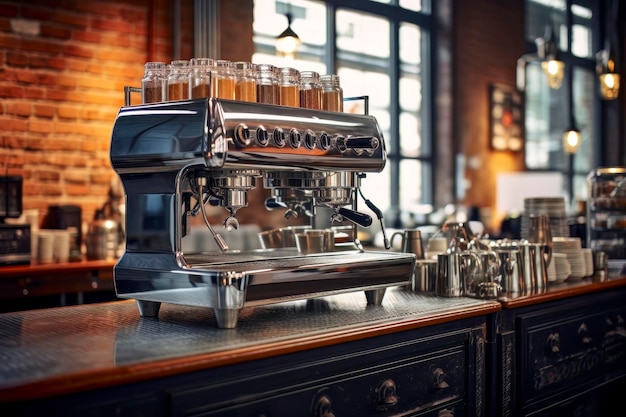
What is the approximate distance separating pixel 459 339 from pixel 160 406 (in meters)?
0.98

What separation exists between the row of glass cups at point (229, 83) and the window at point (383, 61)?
3.84 meters

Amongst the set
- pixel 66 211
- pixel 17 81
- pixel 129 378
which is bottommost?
pixel 129 378

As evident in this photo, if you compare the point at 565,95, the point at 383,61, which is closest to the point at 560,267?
the point at 383,61

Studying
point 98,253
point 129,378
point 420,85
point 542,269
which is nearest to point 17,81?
point 98,253

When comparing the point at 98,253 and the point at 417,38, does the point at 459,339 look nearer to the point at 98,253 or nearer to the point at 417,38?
the point at 98,253

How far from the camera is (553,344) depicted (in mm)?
2582

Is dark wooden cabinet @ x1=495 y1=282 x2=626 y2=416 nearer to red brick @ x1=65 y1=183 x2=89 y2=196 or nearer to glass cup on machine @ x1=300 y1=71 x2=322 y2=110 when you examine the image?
glass cup on machine @ x1=300 y1=71 x2=322 y2=110

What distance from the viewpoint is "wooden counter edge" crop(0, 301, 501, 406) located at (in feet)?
4.33

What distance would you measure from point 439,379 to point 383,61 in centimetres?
539

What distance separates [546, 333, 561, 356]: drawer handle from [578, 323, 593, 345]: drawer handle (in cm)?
17

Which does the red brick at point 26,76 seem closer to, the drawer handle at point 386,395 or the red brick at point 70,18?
the red brick at point 70,18

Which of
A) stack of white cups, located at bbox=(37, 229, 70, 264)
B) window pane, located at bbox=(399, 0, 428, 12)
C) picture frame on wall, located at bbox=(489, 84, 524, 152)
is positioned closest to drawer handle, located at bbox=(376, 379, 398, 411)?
stack of white cups, located at bbox=(37, 229, 70, 264)

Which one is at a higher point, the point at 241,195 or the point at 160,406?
the point at 241,195

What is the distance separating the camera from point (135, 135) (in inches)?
76.6
